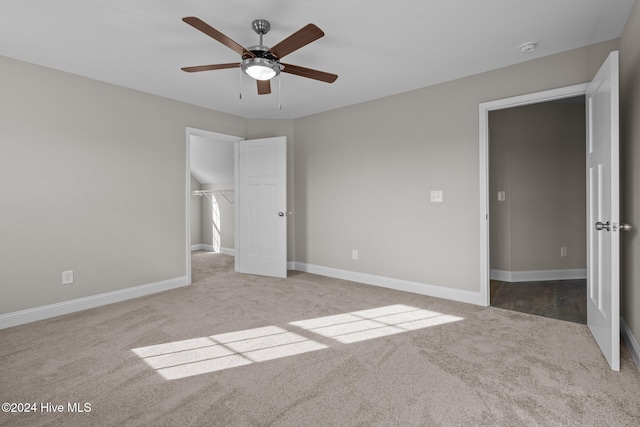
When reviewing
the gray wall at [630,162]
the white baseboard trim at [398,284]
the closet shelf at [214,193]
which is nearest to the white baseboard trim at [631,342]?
the gray wall at [630,162]

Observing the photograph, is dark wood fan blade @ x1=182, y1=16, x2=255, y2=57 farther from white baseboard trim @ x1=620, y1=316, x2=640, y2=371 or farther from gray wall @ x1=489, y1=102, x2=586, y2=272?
gray wall @ x1=489, y1=102, x2=586, y2=272

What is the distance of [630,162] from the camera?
87.5 inches

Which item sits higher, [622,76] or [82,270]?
[622,76]

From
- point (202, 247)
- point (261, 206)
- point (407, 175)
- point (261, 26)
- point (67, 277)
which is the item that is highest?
point (261, 26)

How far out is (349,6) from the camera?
2139 millimetres

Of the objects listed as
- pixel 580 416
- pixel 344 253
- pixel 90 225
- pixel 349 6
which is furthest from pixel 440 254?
pixel 90 225

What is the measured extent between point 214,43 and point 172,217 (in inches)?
89.5

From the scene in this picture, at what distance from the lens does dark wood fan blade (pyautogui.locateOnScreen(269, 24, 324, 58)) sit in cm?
184

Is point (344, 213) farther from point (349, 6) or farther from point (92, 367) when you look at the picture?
point (92, 367)

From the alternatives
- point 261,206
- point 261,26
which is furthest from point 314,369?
point 261,206

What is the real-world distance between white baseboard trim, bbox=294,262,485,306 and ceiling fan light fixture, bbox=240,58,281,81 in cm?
280

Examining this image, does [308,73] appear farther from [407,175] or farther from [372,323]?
[372,323]

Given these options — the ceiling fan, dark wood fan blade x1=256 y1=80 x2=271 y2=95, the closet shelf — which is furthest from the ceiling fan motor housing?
the closet shelf

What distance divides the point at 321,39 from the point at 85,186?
111 inches
